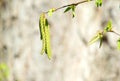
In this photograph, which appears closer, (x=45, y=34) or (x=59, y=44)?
(x=45, y=34)

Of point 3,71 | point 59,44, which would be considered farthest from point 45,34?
point 3,71

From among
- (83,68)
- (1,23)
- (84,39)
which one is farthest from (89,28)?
(1,23)

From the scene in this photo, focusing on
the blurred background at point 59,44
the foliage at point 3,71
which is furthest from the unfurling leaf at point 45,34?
the foliage at point 3,71

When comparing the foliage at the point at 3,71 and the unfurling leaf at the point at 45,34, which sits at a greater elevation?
the unfurling leaf at the point at 45,34

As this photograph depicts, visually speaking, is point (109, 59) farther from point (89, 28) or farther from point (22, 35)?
point (22, 35)

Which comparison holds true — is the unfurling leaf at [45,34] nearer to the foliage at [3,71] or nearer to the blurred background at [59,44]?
the blurred background at [59,44]

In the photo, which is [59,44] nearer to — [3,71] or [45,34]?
[3,71]

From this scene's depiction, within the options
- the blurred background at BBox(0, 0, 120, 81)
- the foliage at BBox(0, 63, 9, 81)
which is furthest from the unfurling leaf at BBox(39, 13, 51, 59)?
the foliage at BBox(0, 63, 9, 81)

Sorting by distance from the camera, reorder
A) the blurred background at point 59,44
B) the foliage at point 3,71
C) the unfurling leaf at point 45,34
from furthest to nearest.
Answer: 1. the foliage at point 3,71
2. the blurred background at point 59,44
3. the unfurling leaf at point 45,34
